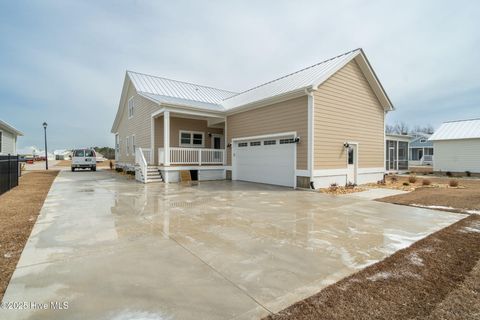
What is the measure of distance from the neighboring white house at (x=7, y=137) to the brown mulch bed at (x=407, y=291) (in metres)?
26.8

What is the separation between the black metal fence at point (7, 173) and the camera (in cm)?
916

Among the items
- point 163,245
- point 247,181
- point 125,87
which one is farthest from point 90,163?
point 163,245

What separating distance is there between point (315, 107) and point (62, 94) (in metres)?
28.3

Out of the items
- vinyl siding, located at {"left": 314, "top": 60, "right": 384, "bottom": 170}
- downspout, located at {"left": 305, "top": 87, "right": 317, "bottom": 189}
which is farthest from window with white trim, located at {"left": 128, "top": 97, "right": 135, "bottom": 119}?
vinyl siding, located at {"left": 314, "top": 60, "right": 384, "bottom": 170}

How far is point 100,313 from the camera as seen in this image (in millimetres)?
2219

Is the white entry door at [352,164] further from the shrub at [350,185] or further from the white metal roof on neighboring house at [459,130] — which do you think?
the white metal roof on neighboring house at [459,130]

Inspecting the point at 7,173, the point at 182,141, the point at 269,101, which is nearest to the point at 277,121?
the point at 269,101

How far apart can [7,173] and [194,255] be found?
1054 centimetres

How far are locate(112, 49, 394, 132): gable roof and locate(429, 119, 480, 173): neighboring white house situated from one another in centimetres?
1182

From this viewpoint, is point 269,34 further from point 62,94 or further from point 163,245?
point 62,94

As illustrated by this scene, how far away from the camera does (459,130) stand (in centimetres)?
2166

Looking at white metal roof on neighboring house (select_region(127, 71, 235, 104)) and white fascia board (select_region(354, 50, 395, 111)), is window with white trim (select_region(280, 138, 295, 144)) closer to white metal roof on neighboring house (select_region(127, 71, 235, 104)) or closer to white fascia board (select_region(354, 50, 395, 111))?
white fascia board (select_region(354, 50, 395, 111))

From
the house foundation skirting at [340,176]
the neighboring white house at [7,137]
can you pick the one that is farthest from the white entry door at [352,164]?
the neighboring white house at [7,137]

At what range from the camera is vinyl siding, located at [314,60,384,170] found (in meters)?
11.0
